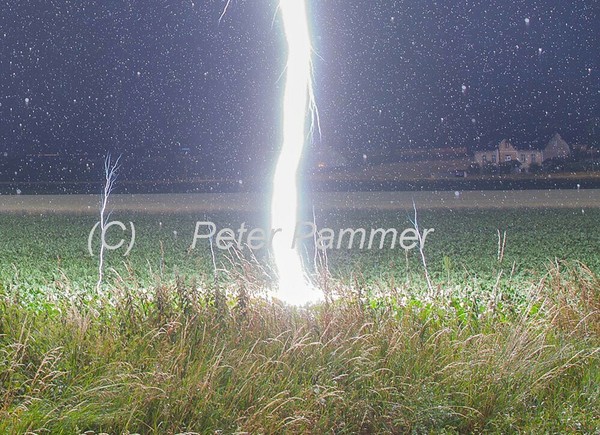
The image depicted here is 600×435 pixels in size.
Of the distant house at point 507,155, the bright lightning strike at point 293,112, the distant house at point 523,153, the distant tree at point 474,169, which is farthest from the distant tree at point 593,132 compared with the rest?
the bright lightning strike at point 293,112

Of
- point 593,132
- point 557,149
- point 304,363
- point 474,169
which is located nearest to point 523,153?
point 557,149

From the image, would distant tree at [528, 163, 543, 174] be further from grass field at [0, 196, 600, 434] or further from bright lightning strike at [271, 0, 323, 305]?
bright lightning strike at [271, 0, 323, 305]

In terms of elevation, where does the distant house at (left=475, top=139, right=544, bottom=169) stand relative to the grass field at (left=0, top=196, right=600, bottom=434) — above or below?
above

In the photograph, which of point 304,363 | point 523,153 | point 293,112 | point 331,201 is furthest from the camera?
point 523,153

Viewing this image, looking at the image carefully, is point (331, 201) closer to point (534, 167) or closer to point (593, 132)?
point (534, 167)

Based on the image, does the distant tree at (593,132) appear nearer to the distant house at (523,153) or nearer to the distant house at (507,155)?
the distant house at (523,153)

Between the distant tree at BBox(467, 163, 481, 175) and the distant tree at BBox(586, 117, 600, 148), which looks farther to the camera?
the distant tree at BBox(467, 163, 481, 175)

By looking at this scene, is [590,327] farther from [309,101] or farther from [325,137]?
[325,137]

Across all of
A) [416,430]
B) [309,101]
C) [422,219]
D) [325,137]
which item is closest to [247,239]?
[422,219]

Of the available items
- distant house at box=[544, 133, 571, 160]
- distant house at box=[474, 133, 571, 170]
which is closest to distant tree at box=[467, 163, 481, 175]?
distant house at box=[474, 133, 571, 170]
